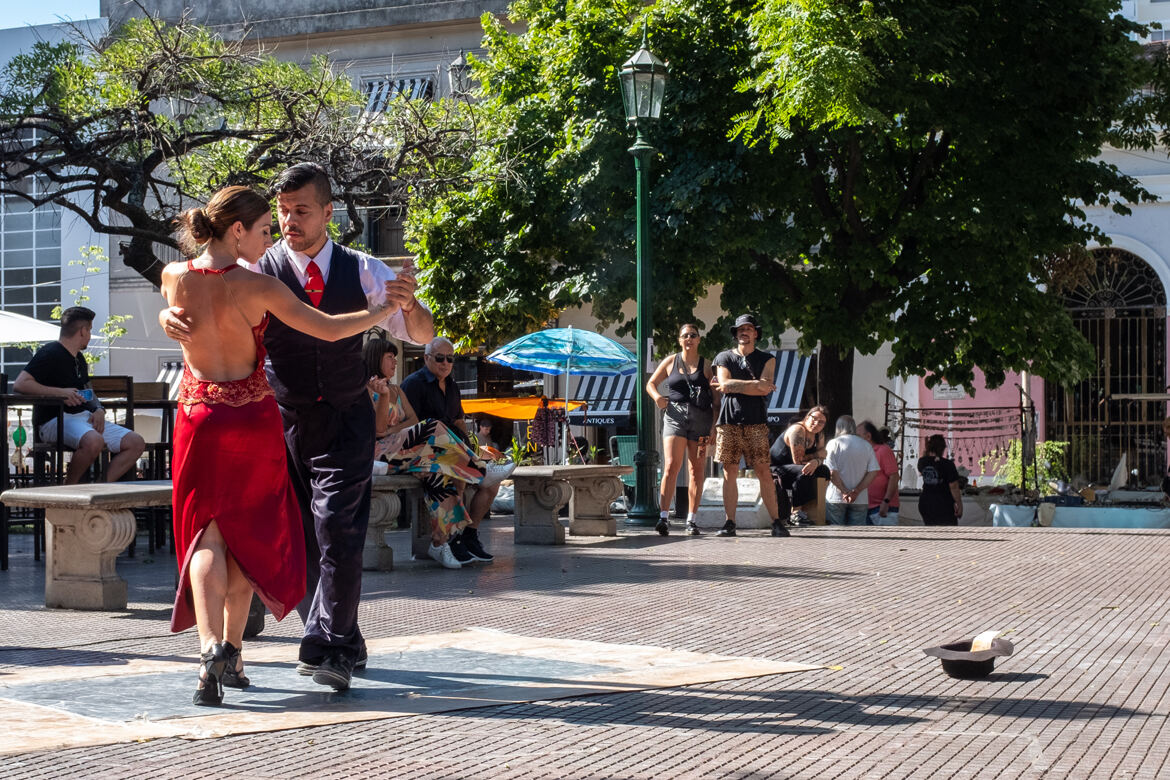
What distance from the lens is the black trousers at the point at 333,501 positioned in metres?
5.44

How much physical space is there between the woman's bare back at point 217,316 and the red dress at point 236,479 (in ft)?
0.10

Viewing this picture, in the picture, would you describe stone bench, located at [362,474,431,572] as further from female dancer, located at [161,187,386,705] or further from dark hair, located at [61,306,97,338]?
female dancer, located at [161,187,386,705]

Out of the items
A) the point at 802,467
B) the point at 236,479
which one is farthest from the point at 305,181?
the point at 802,467

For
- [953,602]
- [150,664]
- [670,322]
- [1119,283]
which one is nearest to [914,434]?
[1119,283]

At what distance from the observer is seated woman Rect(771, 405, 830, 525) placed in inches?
613

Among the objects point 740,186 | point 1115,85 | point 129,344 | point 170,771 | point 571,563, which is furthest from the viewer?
point 129,344

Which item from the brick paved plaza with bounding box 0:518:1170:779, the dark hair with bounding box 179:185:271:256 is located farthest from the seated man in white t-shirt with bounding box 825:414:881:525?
the dark hair with bounding box 179:185:271:256

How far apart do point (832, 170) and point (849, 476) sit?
23.4 ft

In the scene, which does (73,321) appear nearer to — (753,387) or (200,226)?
(753,387)

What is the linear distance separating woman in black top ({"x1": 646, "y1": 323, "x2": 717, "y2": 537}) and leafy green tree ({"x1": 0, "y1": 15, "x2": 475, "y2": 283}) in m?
4.98

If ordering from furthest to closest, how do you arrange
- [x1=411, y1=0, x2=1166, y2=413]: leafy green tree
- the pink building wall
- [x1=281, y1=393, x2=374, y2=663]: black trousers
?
the pink building wall < [x1=411, y1=0, x2=1166, y2=413]: leafy green tree < [x1=281, y1=393, x2=374, y2=663]: black trousers

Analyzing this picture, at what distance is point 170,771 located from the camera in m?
4.06

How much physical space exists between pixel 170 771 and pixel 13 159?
42.0 ft

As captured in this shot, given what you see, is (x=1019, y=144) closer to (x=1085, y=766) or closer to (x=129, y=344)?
(x=1085, y=766)
